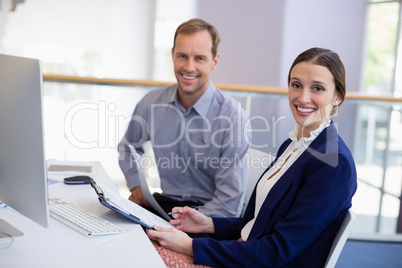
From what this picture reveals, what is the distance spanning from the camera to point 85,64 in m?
7.66

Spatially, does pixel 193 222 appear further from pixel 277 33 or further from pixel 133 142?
pixel 277 33

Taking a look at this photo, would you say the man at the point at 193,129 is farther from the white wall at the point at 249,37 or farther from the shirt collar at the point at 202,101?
the white wall at the point at 249,37

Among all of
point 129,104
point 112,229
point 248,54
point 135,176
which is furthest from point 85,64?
point 112,229

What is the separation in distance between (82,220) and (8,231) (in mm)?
205

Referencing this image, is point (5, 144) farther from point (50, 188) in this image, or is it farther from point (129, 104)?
point (129, 104)

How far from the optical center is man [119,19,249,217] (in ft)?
6.83

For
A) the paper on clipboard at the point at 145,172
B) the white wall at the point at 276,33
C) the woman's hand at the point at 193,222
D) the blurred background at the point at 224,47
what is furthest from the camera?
the white wall at the point at 276,33

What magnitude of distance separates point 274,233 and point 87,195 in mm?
691

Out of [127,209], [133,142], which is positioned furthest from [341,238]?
[133,142]

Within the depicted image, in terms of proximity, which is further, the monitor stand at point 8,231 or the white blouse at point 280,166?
the white blouse at point 280,166

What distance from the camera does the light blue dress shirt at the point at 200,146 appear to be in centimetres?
201

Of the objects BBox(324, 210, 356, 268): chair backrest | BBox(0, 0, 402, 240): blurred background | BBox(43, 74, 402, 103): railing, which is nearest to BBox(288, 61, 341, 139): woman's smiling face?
BBox(324, 210, 356, 268): chair backrest

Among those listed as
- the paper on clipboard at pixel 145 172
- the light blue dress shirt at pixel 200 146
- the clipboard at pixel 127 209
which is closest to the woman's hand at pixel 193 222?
the paper on clipboard at pixel 145 172

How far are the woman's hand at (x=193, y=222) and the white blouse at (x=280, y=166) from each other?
0.14 metres
